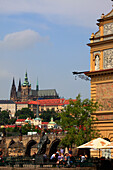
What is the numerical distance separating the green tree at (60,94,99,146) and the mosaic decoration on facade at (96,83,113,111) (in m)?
0.60

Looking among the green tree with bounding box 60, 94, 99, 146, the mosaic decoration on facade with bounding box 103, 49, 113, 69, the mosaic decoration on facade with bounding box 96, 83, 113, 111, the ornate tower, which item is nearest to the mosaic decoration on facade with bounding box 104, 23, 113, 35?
the ornate tower

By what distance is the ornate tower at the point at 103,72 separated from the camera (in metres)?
39.9

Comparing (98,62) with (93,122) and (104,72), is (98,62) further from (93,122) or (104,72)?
(93,122)

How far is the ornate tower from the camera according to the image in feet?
131

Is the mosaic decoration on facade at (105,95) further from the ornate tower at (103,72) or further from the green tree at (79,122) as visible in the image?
the green tree at (79,122)

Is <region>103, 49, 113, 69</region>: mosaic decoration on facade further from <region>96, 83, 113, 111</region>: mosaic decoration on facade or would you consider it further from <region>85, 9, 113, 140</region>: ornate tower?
<region>96, 83, 113, 111</region>: mosaic decoration on facade

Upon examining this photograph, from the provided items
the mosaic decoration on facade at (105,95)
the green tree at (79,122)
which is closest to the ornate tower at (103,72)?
the mosaic decoration on facade at (105,95)

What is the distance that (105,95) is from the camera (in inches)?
1592

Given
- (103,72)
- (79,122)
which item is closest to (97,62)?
(103,72)

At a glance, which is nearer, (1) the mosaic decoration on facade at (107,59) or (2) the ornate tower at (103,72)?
(2) the ornate tower at (103,72)

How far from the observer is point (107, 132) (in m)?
39.5

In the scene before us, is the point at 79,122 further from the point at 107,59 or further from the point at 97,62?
the point at 107,59

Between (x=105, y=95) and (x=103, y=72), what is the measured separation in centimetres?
197

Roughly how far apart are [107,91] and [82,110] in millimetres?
3762
